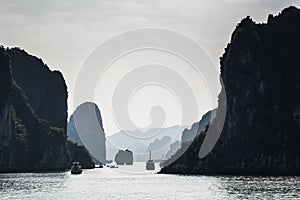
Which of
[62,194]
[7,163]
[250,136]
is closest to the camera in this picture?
[62,194]

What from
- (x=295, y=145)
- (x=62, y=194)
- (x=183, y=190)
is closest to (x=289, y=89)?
(x=295, y=145)

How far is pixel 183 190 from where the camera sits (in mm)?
94688

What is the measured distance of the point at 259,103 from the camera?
17062 centimetres

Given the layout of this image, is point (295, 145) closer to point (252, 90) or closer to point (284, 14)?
point (252, 90)

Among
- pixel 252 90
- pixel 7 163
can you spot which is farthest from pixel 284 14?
pixel 7 163

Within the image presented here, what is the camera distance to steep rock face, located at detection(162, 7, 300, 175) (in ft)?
529

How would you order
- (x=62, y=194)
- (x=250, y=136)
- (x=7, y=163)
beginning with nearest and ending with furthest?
(x=62, y=194) → (x=250, y=136) → (x=7, y=163)

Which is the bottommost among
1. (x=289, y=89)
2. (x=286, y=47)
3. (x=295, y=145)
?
(x=295, y=145)

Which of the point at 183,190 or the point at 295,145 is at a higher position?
the point at 295,145

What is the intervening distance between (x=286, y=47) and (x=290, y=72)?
762 centimetres

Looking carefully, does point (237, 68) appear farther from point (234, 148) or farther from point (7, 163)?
point (7, 163)

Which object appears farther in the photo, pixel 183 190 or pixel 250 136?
pixel 250 136

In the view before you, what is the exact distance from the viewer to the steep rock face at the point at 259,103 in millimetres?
161125

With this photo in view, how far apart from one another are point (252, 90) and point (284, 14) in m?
23.3
